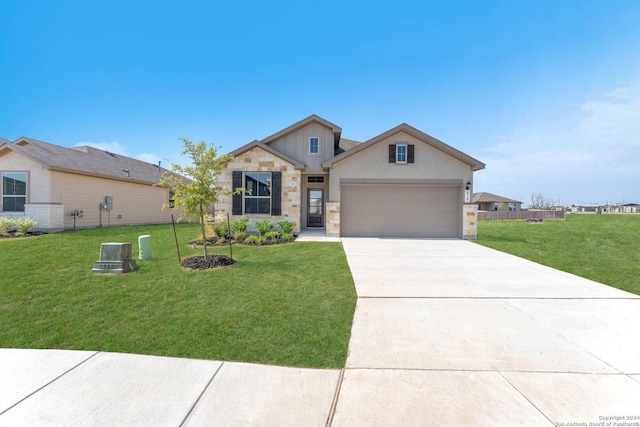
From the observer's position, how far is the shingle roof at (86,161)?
11.8m

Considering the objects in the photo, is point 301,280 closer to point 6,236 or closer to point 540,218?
point 6,236

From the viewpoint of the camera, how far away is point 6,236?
1030 cm

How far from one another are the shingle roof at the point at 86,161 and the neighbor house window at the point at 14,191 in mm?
1178

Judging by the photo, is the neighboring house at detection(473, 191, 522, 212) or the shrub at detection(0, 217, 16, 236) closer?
the shrub at detection(0, 217, 16, 236)

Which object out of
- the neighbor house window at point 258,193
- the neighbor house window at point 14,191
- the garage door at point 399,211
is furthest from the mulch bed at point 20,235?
the garage door at point 399,211

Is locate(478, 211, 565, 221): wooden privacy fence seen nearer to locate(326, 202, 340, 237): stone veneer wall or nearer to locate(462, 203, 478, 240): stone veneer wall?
locate(462, 203, 478, 240): stone veneer wall

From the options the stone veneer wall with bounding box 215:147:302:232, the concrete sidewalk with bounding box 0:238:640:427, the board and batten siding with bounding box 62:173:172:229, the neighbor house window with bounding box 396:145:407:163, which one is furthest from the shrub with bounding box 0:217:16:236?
the neighbor house window with bounding box 396:145:407:163

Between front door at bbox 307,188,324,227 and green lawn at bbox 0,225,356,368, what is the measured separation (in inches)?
285

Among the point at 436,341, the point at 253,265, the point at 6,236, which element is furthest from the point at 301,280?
the point at 6,236

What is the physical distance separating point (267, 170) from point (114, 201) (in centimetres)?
978

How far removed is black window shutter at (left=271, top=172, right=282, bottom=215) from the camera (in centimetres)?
1218

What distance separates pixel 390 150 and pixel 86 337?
37.4 ft

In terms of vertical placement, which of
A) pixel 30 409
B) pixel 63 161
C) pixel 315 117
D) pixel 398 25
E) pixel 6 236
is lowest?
pixel 30 409

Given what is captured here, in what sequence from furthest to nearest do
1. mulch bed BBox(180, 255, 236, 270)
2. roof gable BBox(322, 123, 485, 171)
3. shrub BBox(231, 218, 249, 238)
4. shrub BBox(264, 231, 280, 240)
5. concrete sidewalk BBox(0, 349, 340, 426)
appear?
1. roof gable BBox(322, 123, 485, 171)
2. shrub BBox(231, 218, 249, 238)
3. shrub BBox(264, 231, 280, 240)
4. mulch bed BBox(180, 255, 236, 270)
5. concrete sidewalk BBox(0, 349, 340, 426)
